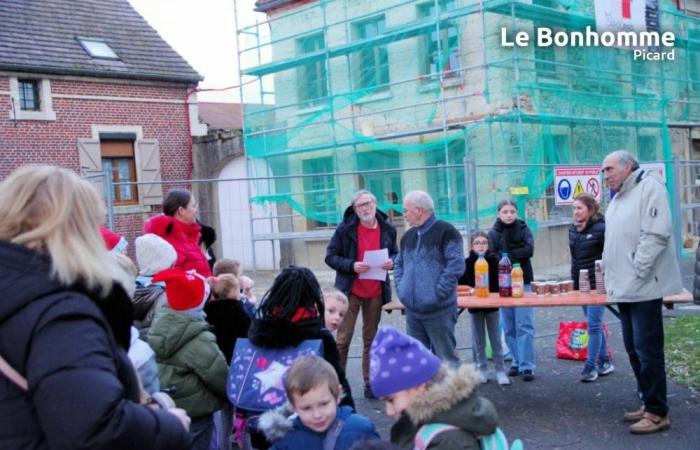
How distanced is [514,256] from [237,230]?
1279 cm

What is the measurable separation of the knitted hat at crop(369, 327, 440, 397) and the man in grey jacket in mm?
2822

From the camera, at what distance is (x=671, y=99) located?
62.1ft

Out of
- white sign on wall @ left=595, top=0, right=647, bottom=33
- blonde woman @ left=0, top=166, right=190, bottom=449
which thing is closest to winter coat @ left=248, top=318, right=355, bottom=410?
blonde woman @ left=0, top=166, right=190, bottom=449

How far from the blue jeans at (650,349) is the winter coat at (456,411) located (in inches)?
114

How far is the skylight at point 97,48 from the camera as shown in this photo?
794 inches

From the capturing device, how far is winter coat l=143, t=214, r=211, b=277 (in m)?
5.33

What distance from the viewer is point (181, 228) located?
5418mm

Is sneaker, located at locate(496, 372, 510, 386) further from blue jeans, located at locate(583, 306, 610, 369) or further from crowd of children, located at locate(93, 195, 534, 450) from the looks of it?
crowd of children, located at locate(93, 195, 534, 450)

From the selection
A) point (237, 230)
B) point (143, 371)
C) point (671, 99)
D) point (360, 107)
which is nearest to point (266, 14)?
point (360, 107)

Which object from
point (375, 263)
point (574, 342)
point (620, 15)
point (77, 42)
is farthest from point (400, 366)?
point (77, 42)

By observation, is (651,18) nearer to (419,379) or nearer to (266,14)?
(266,14)

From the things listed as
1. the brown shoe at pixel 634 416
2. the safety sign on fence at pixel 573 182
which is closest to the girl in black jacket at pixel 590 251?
the brown shoe at pixel 634 416

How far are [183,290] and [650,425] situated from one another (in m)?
3.39

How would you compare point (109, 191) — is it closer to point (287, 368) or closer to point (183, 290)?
point (183, 290)
